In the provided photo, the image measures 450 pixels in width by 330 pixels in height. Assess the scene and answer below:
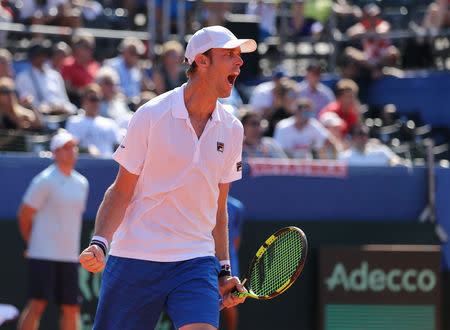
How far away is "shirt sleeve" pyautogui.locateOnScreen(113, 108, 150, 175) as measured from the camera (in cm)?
446

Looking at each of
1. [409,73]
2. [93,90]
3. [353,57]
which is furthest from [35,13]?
[409,73]

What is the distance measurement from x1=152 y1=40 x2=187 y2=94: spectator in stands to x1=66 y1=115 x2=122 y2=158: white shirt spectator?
139cm

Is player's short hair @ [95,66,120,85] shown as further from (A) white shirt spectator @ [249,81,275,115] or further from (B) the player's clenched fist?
(B) the player's clenched fist

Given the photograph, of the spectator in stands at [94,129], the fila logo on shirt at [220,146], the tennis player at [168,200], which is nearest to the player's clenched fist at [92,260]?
the tennis player at [168,200]

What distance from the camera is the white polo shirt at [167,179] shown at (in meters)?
4.46

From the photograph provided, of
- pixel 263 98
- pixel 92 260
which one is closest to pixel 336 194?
pixel 263 98

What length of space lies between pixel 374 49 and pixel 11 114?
19.4 feet

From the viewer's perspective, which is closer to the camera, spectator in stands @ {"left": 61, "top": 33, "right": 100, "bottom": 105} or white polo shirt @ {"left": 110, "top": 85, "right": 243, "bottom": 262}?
white polo shirt @ {"left": 110, "top": 85, "right": 243, "bottom": 262}

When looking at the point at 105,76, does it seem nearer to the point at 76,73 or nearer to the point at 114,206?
the point at 76,73

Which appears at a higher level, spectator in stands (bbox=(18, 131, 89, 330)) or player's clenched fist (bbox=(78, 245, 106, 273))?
player's clenched fist (bbox=(78, 245, 106, 273))

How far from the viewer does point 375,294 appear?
9656 mm

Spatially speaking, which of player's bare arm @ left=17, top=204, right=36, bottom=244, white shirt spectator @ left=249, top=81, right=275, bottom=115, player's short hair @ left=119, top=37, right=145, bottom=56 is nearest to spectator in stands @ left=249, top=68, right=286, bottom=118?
white shirt spectator @ left=249, top=81, right=275, bottom=115

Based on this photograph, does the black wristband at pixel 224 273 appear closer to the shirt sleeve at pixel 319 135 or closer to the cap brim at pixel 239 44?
the cap brim at pixel 239 44

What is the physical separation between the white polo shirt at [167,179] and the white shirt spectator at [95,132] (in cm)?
532
